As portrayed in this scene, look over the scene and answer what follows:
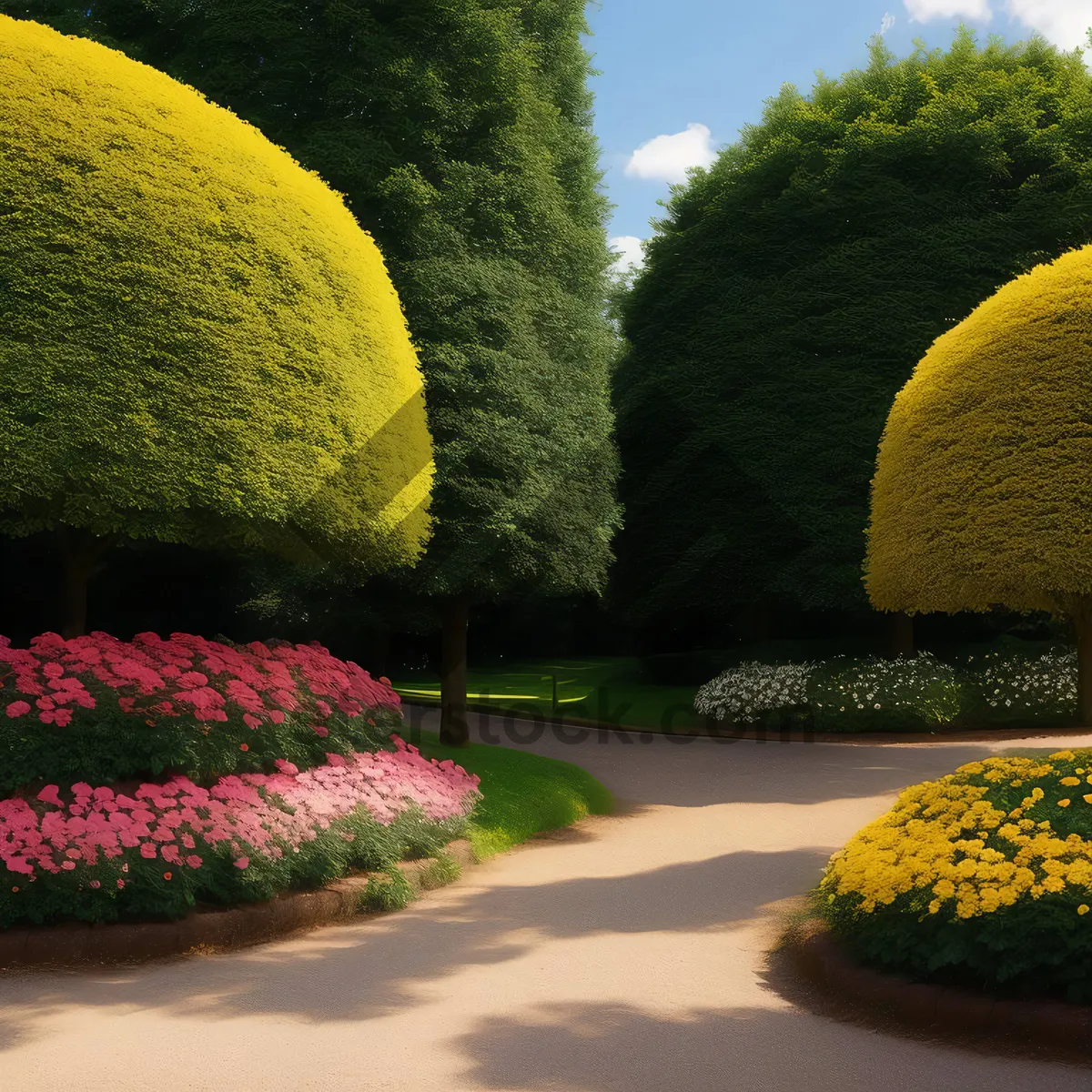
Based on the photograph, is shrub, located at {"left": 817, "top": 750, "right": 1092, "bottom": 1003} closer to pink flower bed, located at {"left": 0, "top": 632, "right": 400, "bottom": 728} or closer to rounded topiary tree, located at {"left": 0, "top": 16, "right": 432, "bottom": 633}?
pink flower bed, located at {"left": 0, "top": 632, "right": 400, "bottom": 728}

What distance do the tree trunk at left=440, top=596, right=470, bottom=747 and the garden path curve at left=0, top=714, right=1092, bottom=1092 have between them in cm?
458

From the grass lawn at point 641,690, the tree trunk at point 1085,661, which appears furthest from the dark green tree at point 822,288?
the tree trunk at point 1085,661

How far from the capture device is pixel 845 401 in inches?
824

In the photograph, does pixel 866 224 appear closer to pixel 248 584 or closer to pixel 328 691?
pixel 248 584

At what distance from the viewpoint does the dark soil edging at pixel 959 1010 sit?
15.6ft

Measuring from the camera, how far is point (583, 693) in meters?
27.7

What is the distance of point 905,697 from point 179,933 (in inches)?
566

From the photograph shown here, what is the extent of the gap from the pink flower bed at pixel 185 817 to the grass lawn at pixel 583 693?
1238 centimetres

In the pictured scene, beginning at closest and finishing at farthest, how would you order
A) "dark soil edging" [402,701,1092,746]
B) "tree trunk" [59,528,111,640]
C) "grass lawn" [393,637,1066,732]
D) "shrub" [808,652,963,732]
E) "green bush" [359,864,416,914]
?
"green bush" [359,864,416,914] < "tree trunk" [59,528,111,640] < "dark soil edging" [402,701,1092,746] < "shrub" [808,652,963,732] < "grass lawn" [393,637,1066,732]

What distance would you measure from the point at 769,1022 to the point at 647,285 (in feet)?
67.7

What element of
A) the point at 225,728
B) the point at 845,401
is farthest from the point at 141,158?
the point at 845,401

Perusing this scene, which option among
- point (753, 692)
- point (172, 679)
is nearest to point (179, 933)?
point (172, 679)

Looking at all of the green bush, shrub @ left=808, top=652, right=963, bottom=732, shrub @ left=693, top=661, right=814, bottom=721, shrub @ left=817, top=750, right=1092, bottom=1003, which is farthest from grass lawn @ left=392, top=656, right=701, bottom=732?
shrub @ left=817, top=750, right=1092, bottom=1003

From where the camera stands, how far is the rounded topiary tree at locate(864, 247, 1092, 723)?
26.3ft
